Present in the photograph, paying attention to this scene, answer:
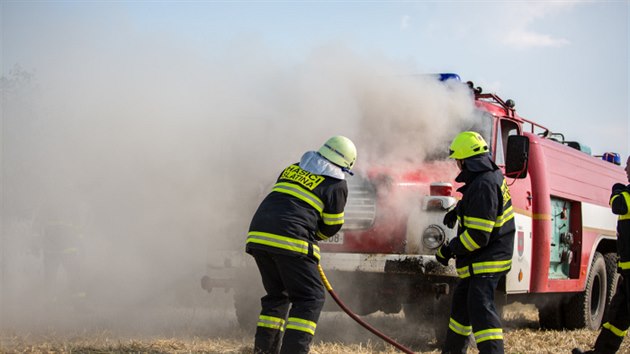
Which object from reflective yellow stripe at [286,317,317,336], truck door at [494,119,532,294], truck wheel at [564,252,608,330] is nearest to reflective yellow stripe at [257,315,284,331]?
reflective yellow stripe at [286,317,317,336]

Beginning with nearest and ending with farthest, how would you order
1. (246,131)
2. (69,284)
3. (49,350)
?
1. (49,350)
2. (246,131)
3. (69,284)

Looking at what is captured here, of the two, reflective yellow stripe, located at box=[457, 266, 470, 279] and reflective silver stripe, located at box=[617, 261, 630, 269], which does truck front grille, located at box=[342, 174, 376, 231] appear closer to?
reflective yellow stripe, located at box=[457, 266, 470, 279]

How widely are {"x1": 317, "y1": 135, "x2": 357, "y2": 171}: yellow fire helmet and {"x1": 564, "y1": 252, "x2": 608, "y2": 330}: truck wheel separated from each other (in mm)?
4788

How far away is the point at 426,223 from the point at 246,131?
8.51 ft

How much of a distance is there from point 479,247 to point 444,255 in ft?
1.35

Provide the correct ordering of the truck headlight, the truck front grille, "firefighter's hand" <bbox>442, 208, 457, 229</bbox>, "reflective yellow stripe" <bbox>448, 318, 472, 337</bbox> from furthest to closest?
the truck front grille, the truck headlight, "firefighter's hand" <bbox>442, 208, 457, 229</bbox>, "reflective yellow stripe" <bbox>448, 318, 472, 337</bbox>

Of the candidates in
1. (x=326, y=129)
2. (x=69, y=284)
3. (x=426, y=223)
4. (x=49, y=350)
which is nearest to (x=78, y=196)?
(x=69, y=284)

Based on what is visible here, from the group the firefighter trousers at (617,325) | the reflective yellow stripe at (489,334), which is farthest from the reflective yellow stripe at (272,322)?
the firefighter trousers at (617,325)

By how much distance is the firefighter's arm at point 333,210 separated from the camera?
18.8ft

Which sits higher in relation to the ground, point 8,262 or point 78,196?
point 78,196

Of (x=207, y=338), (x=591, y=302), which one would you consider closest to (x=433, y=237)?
(x=207, y=338)

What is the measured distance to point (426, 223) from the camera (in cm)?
684

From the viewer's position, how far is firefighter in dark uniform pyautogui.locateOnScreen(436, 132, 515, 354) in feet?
18.8

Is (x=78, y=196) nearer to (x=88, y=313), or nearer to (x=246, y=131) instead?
(x=88, y=313)
